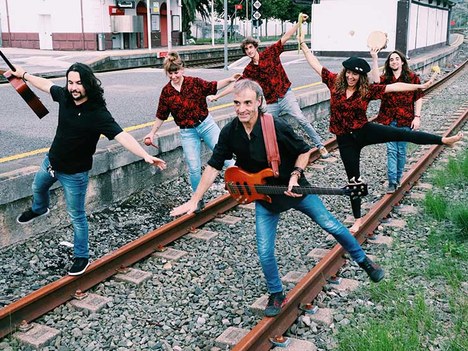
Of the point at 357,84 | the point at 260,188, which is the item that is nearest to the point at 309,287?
the point at 260,188

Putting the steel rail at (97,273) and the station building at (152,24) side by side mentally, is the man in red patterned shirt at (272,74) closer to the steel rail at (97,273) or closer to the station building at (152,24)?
the steel rail at (97,273)

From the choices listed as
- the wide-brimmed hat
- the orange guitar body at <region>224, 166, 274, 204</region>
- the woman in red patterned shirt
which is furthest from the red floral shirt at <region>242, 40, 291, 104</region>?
the orange guitar body at <region>224, 166, 274, 204</region>

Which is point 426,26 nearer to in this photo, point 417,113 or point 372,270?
point 417,113

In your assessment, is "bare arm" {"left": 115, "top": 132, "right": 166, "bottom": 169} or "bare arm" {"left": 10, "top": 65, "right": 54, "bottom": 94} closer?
"bare arm" {"left": 115, "top": 132, "right": 166, "bottom": 169}

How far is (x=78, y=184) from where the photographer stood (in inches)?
217

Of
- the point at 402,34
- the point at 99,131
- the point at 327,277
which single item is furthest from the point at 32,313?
the point at 402,34

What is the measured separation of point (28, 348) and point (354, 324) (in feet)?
8.50

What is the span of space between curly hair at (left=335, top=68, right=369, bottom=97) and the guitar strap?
2.05m

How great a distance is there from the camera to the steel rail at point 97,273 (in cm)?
487

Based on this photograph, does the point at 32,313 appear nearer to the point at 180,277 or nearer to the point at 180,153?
the point at 180,277

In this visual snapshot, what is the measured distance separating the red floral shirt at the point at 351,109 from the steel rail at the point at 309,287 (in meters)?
1.18

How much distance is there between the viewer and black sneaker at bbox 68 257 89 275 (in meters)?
5.55

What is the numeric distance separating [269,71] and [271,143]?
4.70 m

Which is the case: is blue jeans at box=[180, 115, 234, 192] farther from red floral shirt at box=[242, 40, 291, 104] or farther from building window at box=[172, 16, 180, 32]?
building window at box=[172, 16, 180, 32]
